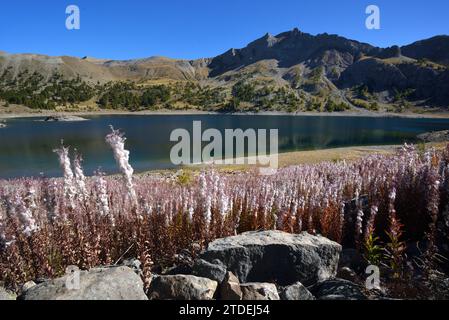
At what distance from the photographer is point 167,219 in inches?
333

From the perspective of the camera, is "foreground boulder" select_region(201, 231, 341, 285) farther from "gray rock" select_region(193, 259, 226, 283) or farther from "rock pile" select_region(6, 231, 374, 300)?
"gray rock" select_region(193, 259, 226, 283)

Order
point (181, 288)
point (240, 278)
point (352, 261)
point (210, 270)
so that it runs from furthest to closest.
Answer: point (352, 261) → point (240, 278) → point (210, 270) → point (181, 288)

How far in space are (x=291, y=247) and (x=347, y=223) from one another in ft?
10.5

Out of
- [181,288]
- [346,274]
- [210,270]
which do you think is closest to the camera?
[181,288]

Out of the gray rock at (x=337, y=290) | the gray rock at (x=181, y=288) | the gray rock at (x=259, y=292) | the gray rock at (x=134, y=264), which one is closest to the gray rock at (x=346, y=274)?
the gray rock at (x=337, y=290)

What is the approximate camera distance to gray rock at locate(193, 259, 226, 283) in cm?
667

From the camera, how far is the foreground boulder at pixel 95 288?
5113 mm

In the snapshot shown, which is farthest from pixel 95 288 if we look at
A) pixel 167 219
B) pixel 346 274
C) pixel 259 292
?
pixel 346 274

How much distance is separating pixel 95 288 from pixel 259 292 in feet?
8.28

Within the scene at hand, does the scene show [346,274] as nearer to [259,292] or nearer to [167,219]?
[259,292]

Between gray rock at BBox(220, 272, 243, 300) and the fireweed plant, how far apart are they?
1290mm

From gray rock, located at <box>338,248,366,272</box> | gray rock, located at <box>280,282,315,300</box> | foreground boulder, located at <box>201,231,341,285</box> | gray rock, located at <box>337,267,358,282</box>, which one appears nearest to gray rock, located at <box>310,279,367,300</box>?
gray rock, located at <box>280,282,315,300</box>
